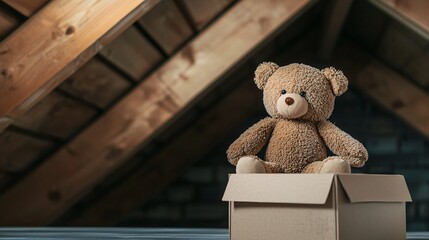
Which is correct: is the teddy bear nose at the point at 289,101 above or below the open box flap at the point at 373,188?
above

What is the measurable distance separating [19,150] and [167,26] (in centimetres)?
66

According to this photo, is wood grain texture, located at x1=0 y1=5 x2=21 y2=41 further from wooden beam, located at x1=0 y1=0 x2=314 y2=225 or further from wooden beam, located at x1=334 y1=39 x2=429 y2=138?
wooden beam, located at x1=334 y1=39 x2=429 y2=138

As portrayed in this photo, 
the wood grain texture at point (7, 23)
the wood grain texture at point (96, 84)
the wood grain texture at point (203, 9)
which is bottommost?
the wood grain texture at point (7, 23)

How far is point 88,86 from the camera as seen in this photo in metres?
2.01

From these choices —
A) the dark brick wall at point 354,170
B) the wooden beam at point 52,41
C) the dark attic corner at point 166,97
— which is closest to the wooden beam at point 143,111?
the dark attic corner at point 166,97

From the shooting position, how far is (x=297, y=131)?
50.7 inches

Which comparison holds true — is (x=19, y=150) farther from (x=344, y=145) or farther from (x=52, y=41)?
(x=344, y=145)

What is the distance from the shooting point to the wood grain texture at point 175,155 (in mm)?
3148

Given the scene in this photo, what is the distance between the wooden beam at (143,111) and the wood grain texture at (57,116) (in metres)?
0.04

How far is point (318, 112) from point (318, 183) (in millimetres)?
256

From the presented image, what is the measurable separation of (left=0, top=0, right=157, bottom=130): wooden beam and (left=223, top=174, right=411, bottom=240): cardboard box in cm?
56

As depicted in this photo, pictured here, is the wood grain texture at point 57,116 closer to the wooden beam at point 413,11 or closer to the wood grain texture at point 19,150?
the wood grain texture at point 19,150

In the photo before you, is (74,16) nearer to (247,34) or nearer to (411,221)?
(247,34)

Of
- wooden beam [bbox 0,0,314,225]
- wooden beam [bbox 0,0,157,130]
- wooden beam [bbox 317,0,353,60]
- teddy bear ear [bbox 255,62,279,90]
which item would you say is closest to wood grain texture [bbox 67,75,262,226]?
wooden beam [bbox 317,0,353,60]
